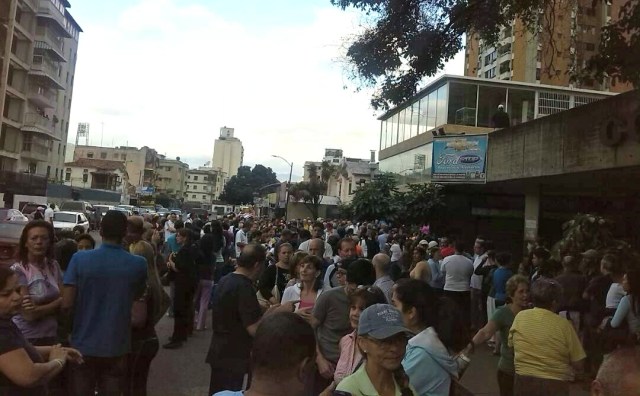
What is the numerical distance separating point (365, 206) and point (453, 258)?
405 inches

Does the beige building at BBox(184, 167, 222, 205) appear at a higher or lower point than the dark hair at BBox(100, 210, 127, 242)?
higher

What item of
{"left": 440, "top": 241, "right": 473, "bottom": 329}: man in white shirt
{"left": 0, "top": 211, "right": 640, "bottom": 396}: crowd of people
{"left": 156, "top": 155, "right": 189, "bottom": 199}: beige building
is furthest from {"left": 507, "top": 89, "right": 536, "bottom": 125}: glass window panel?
{"left": 156, "top": 155, "right": 189, "bottom": 199}: beige building

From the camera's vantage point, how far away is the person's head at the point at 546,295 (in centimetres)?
404

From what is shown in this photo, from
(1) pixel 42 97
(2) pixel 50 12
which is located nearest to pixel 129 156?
(1) pixel 42 97

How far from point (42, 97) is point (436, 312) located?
56.2 metres

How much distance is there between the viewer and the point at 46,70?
51.2 m

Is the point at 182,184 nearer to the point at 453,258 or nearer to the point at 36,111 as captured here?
the point at 36,111

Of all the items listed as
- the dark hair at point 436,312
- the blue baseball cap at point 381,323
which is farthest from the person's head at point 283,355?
the dark hair at point 436,312

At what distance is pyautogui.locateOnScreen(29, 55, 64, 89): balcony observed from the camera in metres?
49.8

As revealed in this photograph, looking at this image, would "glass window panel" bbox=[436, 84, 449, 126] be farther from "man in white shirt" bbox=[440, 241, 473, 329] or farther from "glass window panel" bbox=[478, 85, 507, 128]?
"man in white shirt" bbox=[440, 241, 473, 329]

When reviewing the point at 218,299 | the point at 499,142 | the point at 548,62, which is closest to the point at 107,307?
the point at 218,299

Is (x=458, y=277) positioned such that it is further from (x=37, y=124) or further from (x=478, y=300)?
(x=37, y=124)

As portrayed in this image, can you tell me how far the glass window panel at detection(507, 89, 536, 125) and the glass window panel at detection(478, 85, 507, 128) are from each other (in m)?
0.45

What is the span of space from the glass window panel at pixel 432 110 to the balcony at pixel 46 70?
39015 mm
